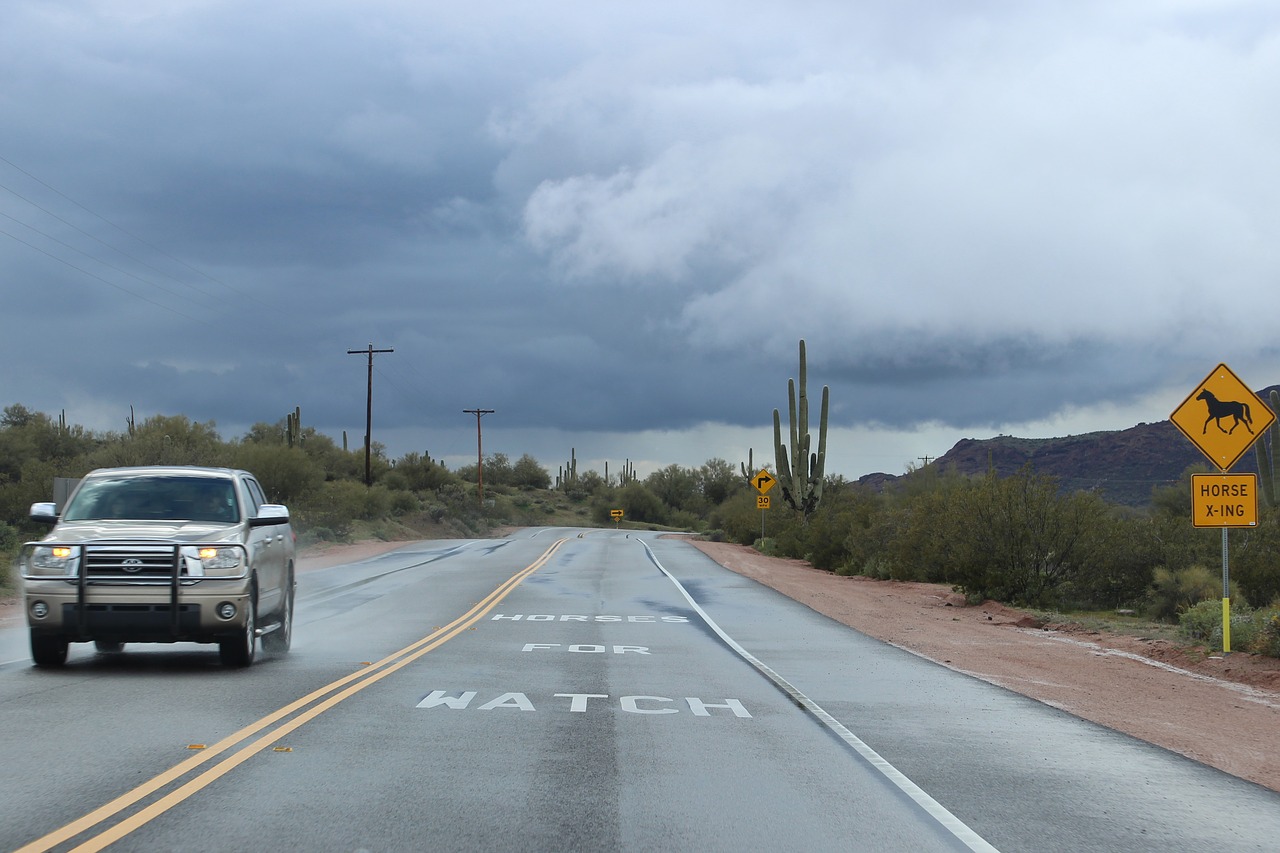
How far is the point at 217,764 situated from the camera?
313 inches

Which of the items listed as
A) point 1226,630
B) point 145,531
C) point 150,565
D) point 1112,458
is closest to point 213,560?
point 150,565

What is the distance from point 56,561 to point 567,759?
608cm

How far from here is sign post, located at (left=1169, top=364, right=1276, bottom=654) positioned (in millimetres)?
16453

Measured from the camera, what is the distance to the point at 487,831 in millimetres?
6516

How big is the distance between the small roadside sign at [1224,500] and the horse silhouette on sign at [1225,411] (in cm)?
65

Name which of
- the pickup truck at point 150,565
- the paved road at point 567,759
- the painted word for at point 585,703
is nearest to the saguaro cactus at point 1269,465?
the paved road at point 567,759

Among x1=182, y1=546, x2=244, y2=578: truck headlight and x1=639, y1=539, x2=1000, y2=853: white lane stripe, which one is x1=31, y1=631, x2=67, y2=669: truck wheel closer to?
x1=182, y1=546, x2=244, y2=578: truck headlight

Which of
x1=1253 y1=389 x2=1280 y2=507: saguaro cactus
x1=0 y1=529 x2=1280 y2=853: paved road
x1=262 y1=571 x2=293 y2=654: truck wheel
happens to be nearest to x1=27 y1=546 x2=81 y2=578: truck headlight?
x1=0 y1=529 x2=1280 y2=853: paved road

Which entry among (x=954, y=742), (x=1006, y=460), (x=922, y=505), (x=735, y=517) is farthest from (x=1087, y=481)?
(x=954, y=742)

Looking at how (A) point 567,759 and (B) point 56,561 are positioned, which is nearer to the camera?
(A) point 567,759

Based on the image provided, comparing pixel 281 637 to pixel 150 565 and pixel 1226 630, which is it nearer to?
pixel 150 565

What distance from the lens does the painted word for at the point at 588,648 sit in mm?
16219

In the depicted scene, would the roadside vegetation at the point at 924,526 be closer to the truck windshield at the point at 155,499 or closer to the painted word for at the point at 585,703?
the painted word for at the point at 585,703

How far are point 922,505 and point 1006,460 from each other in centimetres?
8606
